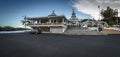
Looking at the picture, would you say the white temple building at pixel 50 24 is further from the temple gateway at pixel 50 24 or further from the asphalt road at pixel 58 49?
the asphalt road at pixel 58 49

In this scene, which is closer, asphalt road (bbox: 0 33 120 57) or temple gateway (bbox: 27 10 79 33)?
asphalt road (bbox: 0 33 120 57)

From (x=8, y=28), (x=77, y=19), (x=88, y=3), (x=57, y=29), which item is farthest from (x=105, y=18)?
(x=8, y=28)

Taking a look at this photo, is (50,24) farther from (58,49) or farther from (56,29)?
(58,49)

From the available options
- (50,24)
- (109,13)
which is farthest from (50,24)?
(109,13)

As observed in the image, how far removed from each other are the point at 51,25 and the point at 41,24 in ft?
10.9

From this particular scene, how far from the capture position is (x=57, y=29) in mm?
33594

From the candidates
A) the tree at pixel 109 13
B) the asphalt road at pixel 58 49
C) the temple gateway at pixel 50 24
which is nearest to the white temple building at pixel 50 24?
the temple gateway at pixel 50 24

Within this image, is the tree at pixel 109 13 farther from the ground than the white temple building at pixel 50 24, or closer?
farther from the ground

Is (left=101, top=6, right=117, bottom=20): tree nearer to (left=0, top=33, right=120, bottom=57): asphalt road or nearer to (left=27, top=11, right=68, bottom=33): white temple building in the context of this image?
(left=27, top=11, right=68, bottom=33): white temple building

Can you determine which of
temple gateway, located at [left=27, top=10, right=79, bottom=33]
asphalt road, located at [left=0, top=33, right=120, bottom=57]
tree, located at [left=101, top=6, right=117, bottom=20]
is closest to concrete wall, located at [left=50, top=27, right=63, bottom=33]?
temple gateway, located at [left=27, top=10, right=79, bottom=33]

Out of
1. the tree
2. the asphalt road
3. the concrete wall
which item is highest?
the tree

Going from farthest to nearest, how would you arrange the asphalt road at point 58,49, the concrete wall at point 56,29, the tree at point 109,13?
the tree at point 109,13, the concrete wall at point 56,29, the asphalt road at point 58,49

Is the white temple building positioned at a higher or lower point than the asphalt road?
higher

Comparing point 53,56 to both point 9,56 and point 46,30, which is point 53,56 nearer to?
point 9,56
